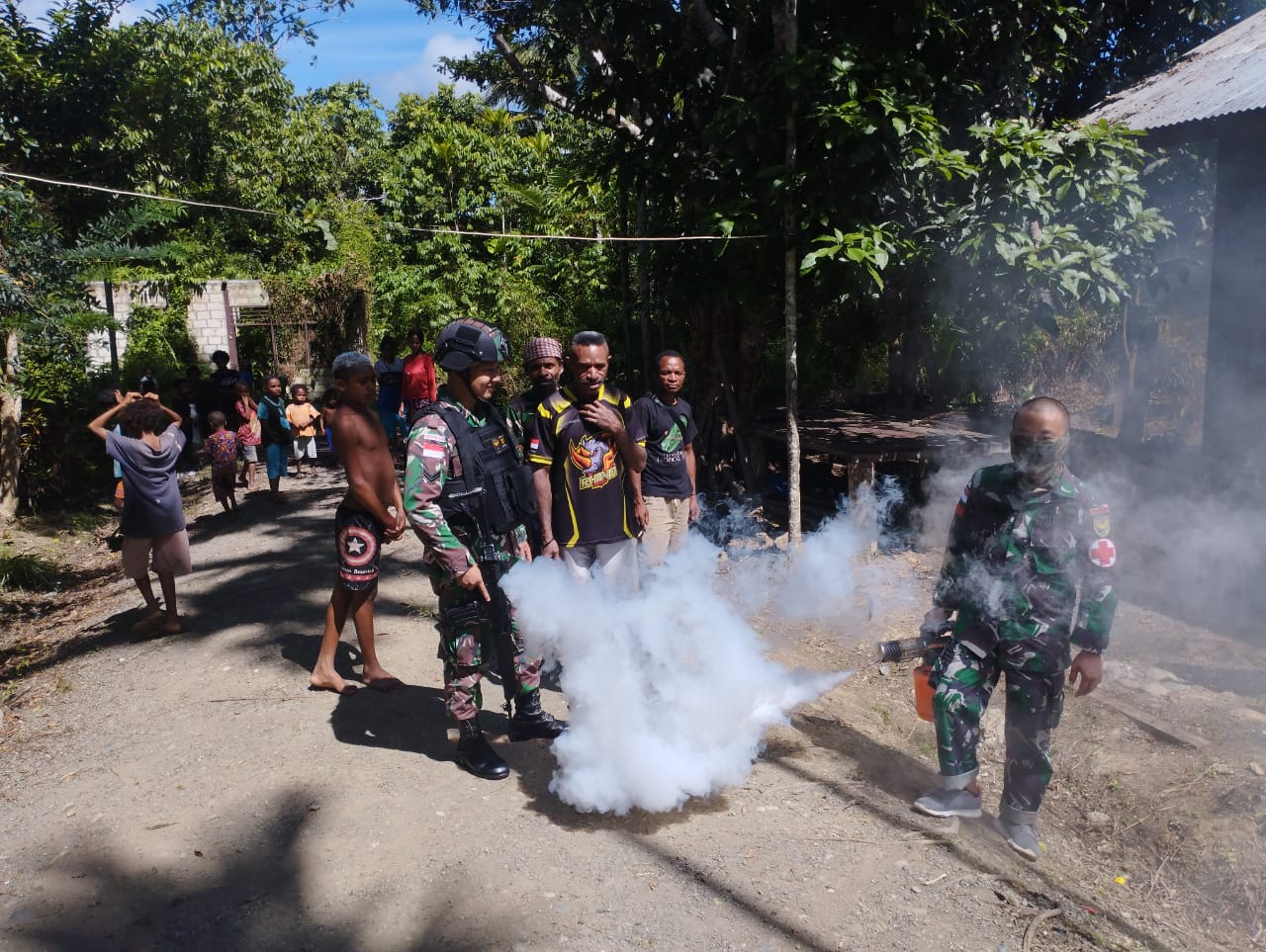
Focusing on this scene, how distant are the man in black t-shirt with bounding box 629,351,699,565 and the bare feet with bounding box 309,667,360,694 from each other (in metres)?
1.75

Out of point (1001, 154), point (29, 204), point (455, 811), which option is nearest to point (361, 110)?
point (29, 204)

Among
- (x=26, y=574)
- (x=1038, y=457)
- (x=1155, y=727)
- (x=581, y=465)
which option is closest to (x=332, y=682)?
(x=581, y=465)

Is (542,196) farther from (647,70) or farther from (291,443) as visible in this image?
(647,70)

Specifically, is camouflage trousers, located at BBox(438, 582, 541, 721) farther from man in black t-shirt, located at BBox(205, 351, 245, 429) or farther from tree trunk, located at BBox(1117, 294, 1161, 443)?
man in black t-shirt, located at BBox(205, 351, 245, 429)

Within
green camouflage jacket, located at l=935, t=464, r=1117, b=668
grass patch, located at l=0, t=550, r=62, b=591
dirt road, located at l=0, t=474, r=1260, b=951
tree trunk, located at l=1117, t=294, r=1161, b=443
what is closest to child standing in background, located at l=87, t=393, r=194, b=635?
dirt road, located at l=0, t=474, r=1260, b=951

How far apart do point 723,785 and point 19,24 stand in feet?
35.4

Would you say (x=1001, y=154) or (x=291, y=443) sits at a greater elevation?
(x=1001, y=154)

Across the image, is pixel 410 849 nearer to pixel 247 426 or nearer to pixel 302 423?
pixel 247 426

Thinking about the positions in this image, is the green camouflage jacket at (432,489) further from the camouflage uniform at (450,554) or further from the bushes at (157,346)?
the bushes at (157,346)

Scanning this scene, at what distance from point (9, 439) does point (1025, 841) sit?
10.6 metres

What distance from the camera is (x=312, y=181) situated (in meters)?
22.0

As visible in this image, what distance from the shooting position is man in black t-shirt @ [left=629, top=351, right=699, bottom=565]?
17.7ft

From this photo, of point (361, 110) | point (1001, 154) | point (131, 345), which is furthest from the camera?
point (361, 110)

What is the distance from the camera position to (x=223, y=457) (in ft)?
29.9
